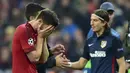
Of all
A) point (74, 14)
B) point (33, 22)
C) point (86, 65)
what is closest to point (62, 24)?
point (74, 14)

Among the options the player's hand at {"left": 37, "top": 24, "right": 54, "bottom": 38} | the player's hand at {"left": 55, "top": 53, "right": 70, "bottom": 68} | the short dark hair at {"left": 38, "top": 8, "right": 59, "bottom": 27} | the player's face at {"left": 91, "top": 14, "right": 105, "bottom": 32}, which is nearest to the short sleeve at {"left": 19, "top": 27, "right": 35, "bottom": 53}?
the player's hand at {"left": 37, "top": 24, "right": 54, "bottom": 38}

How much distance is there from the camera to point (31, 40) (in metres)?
5.57

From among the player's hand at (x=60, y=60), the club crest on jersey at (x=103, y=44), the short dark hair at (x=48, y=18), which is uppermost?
the short dark hair at (x=48, y=18)

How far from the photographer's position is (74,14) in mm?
11094

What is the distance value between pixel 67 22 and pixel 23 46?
17.6 ft

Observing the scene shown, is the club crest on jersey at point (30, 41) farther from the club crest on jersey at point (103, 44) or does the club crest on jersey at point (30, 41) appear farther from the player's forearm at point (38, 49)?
the club crest on jersey at point (103, 44)

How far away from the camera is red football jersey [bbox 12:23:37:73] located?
553 cm

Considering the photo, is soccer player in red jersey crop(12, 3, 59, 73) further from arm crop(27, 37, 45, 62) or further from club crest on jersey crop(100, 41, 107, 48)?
club crest on jersey crop(100, 41, 107, 48)

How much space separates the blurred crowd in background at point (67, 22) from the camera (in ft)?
33.4

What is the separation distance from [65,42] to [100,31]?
11.7 ft

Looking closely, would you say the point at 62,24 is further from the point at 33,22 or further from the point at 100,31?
the point at 33,22

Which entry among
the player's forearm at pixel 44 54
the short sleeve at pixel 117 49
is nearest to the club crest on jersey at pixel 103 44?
the short sleeve at pixel 117 49

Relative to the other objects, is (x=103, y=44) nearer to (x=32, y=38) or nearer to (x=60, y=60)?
(x=60, y=60)

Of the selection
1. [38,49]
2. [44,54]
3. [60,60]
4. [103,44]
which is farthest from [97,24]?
[38,49]
